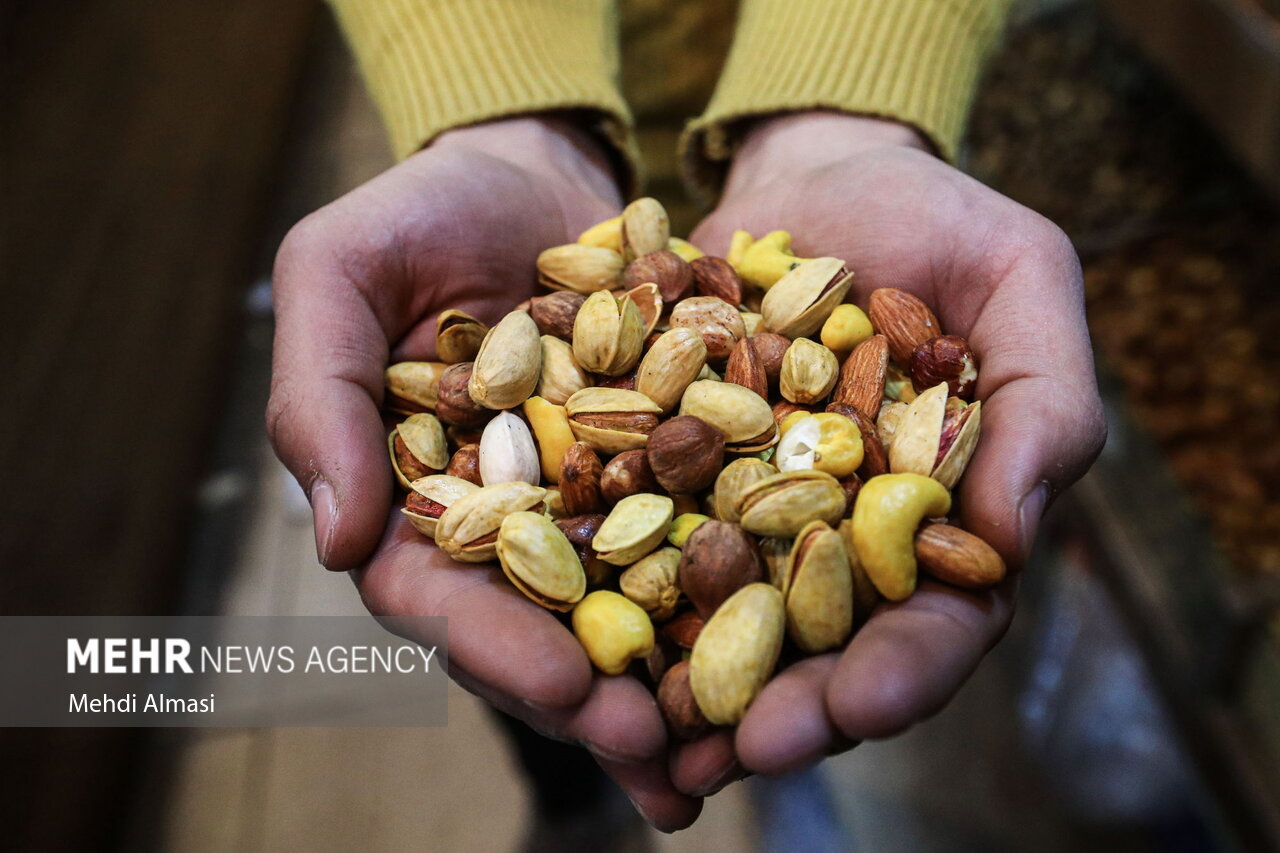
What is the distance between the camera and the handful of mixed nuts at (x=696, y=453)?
28.4 inches

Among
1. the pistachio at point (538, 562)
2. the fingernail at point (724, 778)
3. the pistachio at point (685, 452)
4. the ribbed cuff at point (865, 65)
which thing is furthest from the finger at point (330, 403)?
the ribbed cuff at point (865, 65)

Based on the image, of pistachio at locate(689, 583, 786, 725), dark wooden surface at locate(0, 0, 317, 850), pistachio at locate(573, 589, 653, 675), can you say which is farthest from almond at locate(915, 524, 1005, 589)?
dark wooden surface at locate(0, 0, 317, 850)

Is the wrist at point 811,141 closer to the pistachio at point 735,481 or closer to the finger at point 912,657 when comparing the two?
the pistachio at point 735,481

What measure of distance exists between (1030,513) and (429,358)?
609 mm

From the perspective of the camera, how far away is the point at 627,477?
843 mm

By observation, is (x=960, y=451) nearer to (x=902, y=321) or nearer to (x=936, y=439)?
(x=936, y=439)

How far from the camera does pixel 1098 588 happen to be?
4.98 feet

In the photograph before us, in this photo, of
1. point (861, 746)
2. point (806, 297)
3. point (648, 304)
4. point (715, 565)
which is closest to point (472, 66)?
point (648, 304)

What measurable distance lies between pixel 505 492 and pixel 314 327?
24cm

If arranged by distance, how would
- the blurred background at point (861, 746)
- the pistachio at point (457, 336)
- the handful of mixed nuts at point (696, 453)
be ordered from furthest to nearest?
the blurred background at point (861, 746)
the pistachio at point (457, 336)
the handful of mixed nuts at point (696, 453)

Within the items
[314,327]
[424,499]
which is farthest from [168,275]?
[424,499]

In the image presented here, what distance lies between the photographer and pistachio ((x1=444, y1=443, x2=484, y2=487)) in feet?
2.93

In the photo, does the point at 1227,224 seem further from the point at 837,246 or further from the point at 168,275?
the point at 168,275

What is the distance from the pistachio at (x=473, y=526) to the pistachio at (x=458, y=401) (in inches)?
5.1
